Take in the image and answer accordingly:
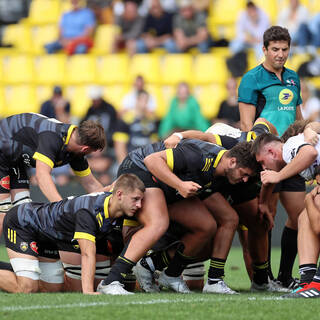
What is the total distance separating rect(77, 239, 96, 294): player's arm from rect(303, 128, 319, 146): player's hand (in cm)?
171

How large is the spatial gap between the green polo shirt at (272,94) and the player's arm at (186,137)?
794 mm

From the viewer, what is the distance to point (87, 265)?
5.96m

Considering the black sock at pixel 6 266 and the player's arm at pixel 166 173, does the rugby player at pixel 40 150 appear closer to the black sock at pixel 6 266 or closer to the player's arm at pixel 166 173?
the black sock at pixel 6 266

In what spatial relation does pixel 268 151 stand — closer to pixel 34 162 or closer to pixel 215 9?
pixel 34 162

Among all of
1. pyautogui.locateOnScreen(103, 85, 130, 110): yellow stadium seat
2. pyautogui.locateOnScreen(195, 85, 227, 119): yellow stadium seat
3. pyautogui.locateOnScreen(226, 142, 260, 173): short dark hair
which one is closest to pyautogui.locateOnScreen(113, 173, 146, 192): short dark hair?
pyautogui.locateOnScreen(226, 142, 260, 173): short dark hair

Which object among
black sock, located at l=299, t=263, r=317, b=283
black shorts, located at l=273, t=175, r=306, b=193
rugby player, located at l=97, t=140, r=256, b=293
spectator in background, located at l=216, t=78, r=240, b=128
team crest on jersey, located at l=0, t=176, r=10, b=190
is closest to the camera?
black sock, located at l=299, t=263, r=317, b=283

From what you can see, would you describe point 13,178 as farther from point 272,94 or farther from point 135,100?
point 135,100

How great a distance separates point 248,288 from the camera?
7.20m

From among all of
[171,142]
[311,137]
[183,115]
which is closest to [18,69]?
[183,115]

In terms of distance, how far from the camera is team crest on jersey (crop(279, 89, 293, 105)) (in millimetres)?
7465

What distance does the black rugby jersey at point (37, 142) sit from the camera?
722 cm

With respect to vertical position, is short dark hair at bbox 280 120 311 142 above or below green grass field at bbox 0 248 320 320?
above

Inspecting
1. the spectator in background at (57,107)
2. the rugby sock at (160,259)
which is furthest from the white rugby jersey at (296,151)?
the spectator in background at (57,107)

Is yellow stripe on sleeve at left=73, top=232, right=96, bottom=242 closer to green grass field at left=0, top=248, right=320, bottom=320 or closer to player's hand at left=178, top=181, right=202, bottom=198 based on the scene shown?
green grass field at left=0, top=248, right=320, bottom=320
